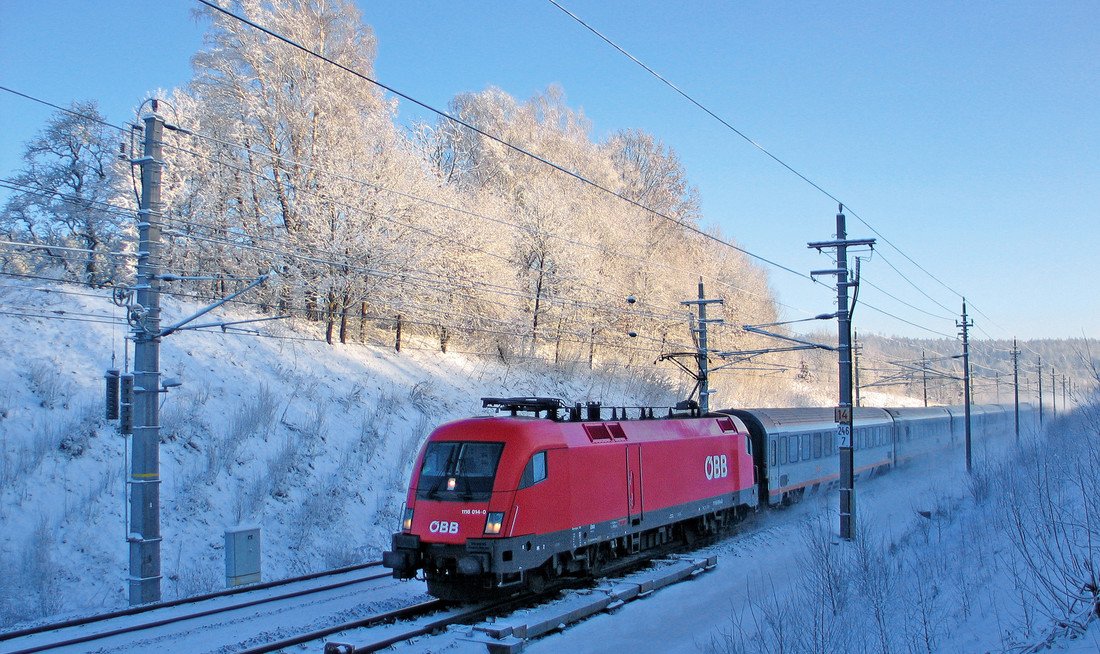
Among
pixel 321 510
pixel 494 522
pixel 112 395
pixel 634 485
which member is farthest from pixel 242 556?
pixel 634 485

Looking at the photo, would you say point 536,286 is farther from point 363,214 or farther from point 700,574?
point 700,574

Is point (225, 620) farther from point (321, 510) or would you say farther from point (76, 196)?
point (76, 196)

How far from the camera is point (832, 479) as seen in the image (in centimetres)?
2844

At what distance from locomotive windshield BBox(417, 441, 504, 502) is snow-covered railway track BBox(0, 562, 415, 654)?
72.5 inches

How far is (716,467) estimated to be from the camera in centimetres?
1866

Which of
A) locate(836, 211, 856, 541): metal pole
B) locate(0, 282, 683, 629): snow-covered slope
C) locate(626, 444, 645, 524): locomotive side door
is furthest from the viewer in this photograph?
locate(836, 211, 856, 541): metal pole

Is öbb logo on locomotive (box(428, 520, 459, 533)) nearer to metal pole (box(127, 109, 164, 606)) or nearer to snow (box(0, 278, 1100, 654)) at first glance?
snow (box(0, 278, 1100, 654))

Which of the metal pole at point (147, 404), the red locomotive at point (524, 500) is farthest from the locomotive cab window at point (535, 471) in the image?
the metal pole at point (147, 404)

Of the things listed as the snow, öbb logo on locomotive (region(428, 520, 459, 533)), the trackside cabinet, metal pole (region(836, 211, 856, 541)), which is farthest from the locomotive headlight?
metal pole (region(836, 211, 856, 541))

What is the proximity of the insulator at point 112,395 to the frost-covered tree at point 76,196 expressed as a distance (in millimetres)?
14064

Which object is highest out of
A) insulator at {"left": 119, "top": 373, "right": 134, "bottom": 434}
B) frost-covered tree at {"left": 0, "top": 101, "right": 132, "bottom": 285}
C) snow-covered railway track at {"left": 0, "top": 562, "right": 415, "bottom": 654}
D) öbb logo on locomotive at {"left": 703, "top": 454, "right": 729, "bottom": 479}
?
frost-covered tree at {"left": 0, "top": 101, "right": 132, "bottom": 285}

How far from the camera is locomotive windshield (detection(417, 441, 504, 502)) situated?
11836 millimetres

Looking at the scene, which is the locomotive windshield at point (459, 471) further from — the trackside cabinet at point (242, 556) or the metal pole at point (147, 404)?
the metal pole at point (147, 404)

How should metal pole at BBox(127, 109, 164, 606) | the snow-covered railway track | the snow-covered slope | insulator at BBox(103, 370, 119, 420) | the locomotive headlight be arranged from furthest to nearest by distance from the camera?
the snow-covered slope < insulator at BBox(103, 370, 119, 420) < metal pole at BBox(127, 109, 164, 606) < the locomotive headlight < the snow-covered railway track
